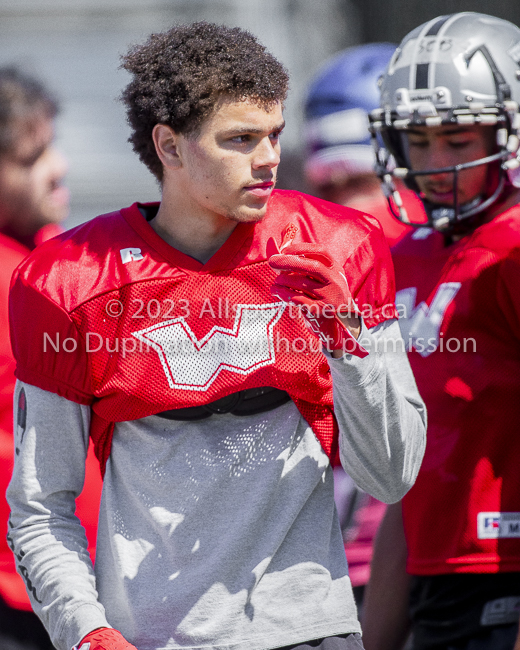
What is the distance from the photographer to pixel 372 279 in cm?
214

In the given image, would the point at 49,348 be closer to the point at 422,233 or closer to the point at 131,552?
the point at 131,552

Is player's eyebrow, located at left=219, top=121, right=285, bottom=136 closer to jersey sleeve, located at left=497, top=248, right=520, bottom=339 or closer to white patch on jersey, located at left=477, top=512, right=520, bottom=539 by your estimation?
jersey sleeve, located at left=497, top=248, right=520, bottom=339

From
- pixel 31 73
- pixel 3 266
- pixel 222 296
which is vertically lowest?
pixel 3 266

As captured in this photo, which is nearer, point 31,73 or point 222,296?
point 222,296

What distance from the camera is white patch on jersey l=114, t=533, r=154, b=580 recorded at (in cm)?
207

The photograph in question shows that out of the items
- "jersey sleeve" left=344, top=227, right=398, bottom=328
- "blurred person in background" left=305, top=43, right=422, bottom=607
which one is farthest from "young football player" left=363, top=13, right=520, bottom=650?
"blurred person in background" left=305, top=43, right=422, bottom=607

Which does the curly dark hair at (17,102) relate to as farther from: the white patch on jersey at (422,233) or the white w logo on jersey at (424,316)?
the white w logo on jersey at (424,316)

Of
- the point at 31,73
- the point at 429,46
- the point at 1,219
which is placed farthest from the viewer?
the point at 31,73

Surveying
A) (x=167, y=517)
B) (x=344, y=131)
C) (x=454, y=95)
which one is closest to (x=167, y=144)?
(x=167, y=517)

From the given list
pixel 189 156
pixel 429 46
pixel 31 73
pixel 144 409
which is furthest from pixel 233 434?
pixel 31 73

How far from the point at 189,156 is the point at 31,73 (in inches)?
73.3

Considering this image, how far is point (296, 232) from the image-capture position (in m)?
2.14

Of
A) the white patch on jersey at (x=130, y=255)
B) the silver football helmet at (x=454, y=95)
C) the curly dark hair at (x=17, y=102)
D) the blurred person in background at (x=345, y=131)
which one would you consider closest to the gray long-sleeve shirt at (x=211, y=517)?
the white patch on jersey at (x=130, y=255)

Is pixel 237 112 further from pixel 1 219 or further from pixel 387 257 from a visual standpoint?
pixel 1 219
